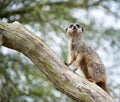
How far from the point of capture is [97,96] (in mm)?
6211

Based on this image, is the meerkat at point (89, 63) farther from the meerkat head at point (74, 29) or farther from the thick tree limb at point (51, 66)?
the thick tree limb at point (51, 66)

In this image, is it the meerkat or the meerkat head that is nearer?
the meerkat

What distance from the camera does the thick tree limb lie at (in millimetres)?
6234

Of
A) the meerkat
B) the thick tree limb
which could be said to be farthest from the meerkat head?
the thick tree limb

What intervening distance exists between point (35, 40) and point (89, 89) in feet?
2.98

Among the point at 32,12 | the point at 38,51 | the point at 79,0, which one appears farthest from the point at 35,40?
the point at 79,0

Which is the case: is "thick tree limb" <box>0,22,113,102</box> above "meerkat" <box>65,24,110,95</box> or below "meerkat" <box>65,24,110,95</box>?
below

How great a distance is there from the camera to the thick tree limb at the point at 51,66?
20.5 ft

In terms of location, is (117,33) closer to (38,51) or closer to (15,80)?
(15,80)

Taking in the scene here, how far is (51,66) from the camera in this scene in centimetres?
628

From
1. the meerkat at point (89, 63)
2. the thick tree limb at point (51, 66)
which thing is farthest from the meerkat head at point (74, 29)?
the thick tree limb at point (51, 66)

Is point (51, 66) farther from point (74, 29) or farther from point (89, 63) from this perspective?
point (74, 29)

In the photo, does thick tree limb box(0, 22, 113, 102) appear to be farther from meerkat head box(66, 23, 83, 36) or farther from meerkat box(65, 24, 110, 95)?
meerkat head box(66, 23, 83, 36)

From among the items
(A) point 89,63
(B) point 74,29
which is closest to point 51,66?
(A) point 89,63
